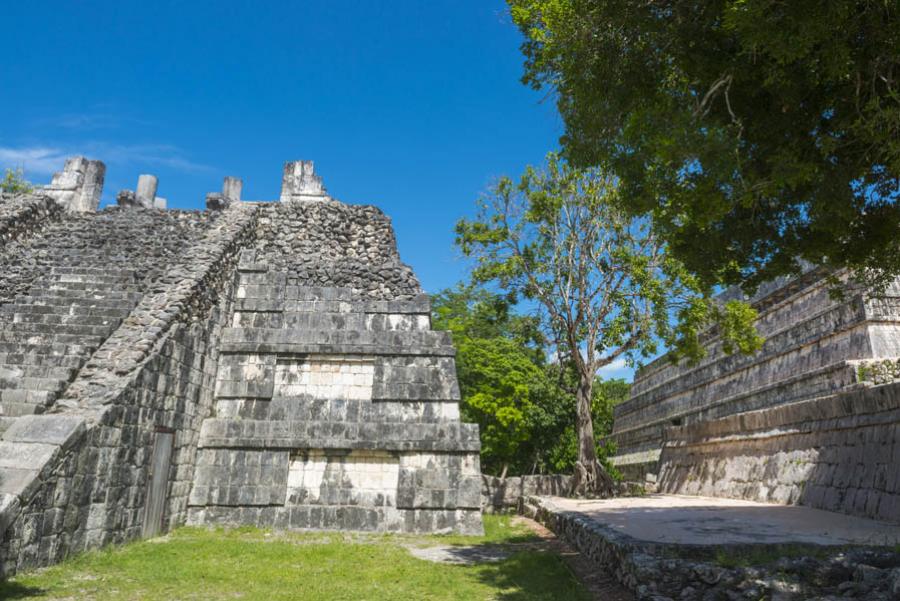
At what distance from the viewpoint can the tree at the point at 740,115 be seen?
5.20m

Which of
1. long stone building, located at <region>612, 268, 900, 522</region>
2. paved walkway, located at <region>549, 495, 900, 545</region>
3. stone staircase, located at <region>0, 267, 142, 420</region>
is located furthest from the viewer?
long stone building, located at <region>612, 268, 900, 522</region>

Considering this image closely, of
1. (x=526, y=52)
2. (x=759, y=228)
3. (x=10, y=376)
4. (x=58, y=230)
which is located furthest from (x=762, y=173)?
(x=58, y=230)

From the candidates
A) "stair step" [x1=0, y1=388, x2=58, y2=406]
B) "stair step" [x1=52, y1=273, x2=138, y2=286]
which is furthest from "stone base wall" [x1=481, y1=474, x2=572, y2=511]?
"stair step" [x1=0, y1=388, x2=58, y2=406]

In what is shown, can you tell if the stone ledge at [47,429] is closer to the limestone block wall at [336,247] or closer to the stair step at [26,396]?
the stair step at [26,396]

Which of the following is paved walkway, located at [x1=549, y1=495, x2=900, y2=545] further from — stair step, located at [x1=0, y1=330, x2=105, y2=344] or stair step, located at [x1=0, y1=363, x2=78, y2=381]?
stair step, located at [x1=0, y1=330, x2=105, y2=344]

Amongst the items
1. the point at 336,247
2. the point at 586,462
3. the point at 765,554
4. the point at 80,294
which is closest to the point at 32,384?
the point at 80,294

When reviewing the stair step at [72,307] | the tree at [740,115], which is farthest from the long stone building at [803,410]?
the stair step at [72,307]

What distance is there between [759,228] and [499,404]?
16708mm

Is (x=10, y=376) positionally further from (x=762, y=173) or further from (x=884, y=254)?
(x=884, y=254)

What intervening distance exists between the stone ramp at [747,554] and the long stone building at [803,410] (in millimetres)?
901

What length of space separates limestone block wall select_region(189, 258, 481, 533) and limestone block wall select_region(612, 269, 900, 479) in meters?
7.60

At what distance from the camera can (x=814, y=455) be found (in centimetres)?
1050

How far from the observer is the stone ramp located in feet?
16.7

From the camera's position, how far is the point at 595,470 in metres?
17.0
